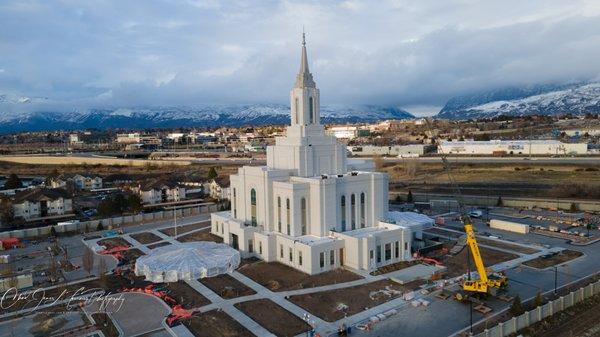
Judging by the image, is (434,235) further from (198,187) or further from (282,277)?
(198,187)

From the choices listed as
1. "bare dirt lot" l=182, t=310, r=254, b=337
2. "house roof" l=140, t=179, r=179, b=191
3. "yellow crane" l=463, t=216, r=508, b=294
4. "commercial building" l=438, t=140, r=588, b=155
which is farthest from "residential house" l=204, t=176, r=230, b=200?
"commercial building" l=438, t=140, r=588, b=155

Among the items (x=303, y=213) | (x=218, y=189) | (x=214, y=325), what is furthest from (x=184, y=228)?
(x=214, y=325)

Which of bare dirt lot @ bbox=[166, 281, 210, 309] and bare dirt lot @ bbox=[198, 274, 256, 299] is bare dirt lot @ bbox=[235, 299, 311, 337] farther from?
bare dirt lot @ bbox=[166, 281, 210, 309]

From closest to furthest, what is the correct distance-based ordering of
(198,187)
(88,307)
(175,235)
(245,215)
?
1. (88,307)
2. (245,215)
3. (175,235)
4. (198,187)

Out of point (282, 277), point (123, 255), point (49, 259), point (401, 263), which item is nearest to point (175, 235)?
point (123, 255)

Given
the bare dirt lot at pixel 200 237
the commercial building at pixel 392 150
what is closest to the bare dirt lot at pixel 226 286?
the bare dirt lot at pixel 200 237
